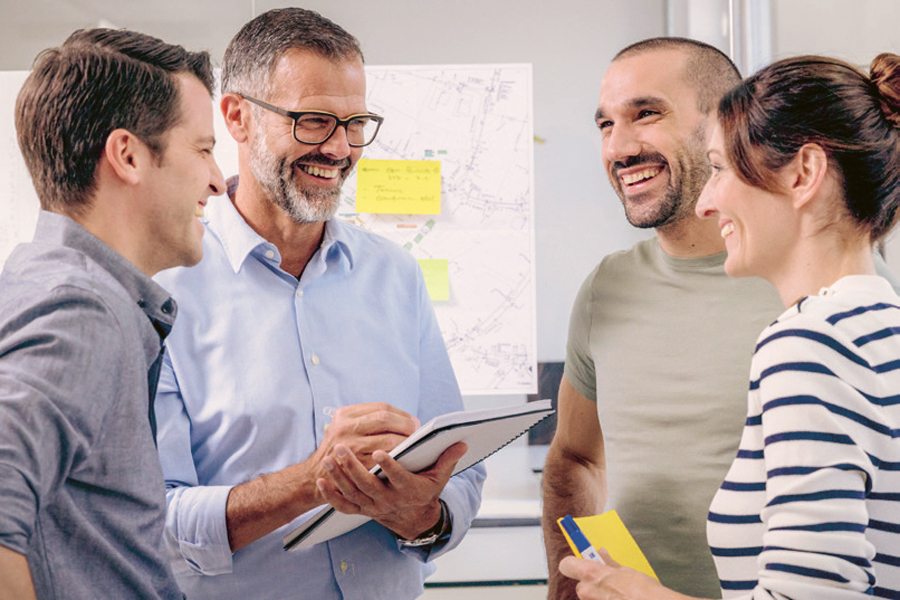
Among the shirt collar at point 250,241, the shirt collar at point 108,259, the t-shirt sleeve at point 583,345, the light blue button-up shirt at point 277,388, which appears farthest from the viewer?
the t-shirt sleeve at point 583,345

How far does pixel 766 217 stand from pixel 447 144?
4.64 ft

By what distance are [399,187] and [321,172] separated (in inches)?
31.3

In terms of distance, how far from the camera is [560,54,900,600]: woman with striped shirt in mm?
725

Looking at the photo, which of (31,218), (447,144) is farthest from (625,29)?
(31,218)

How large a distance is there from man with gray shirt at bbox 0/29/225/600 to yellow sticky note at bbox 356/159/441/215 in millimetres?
1128

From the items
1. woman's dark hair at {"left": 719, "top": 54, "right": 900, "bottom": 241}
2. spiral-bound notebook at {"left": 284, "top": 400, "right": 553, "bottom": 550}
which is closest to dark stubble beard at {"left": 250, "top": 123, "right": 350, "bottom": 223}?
spiral-bound notebook at {"left": 284, "top": 400, "right": 553, "bottom": 550}

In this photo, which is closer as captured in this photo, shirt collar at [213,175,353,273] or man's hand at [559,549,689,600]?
man's hand at [559,549,689,600]

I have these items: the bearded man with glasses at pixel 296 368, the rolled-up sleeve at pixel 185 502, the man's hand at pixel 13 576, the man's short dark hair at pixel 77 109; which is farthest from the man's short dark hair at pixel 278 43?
the man's hand at pixel 13 576

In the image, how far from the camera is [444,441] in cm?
102

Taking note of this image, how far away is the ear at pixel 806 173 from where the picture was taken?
0.90m

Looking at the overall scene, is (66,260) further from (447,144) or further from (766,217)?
(447,144)

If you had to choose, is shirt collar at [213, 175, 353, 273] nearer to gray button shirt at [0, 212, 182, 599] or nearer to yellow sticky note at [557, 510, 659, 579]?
gray button shirt at [0, 212, 182, 599]

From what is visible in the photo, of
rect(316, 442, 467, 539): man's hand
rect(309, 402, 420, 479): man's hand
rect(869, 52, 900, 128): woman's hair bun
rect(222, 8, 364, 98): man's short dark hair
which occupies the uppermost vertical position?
rect(222, 8, 364, 98): man's short dark hair

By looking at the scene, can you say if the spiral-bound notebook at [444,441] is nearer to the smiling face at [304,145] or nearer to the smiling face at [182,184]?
the smiling face at [182,184]
